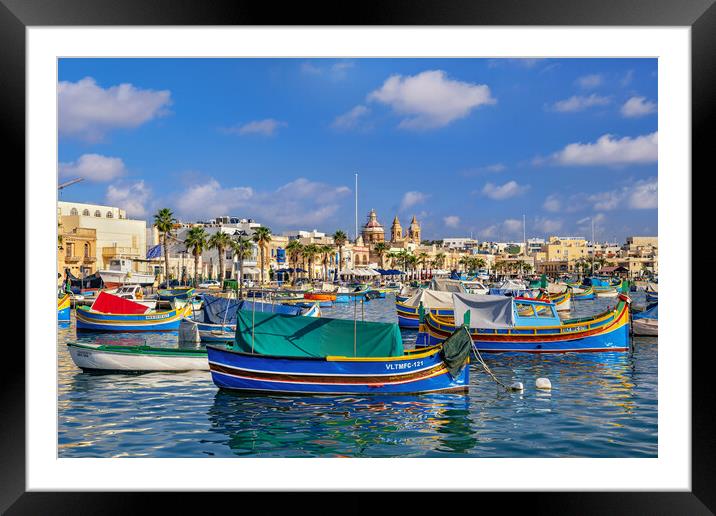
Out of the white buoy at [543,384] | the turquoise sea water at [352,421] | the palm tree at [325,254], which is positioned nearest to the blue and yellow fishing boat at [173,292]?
the turquoise sea water at [352,421]

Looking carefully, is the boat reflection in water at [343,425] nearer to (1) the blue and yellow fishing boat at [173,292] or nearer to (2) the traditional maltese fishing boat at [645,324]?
(2) the traditional maltese fishing boat at [645,324]

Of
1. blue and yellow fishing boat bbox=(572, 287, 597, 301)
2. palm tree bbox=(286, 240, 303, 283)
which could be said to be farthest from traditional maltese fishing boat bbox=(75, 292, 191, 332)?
palm tree bbox=(286, 240, 303, 283)

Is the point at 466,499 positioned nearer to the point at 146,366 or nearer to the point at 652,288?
the point at 146,366

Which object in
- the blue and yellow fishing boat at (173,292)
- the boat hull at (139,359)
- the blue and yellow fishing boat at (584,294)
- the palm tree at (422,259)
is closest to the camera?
the boat hull at (139,359)

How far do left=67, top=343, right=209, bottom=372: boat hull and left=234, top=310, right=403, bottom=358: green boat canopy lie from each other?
395 cm

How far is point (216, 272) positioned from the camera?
8106 centimetres

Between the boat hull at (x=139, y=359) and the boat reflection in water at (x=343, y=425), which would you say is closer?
the boat reflection in water at (x=343, y=425)

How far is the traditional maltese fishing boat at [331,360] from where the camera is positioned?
14.5 meters

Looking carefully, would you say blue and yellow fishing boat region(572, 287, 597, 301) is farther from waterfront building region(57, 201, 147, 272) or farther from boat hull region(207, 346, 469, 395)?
boat hull region(207, 346, 469, 395)

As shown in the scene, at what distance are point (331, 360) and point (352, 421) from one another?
202 centimetres

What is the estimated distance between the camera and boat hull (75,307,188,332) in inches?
1249
